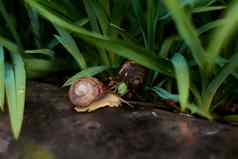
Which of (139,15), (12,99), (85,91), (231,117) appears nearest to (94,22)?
(139,15)

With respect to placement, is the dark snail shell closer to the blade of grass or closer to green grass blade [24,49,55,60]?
the blade of grass

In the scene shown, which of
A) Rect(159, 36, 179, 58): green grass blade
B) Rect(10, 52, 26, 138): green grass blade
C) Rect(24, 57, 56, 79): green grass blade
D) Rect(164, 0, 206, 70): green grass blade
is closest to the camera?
Rect(164, 0, 206, 70): green grass blade

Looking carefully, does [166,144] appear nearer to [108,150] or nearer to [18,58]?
[108,150]

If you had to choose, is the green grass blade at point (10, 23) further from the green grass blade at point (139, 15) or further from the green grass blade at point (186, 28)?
the green grass blade at point (186, 28)

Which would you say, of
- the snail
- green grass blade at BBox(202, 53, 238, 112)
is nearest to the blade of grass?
the snail

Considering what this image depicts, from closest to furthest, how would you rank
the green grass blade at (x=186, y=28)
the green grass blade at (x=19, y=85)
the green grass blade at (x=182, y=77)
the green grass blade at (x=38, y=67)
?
Answer: the green grass blade at (x=186, y=28)
the green grass blade at (x=182, y=77)
the green grass blade at (x=19, y=85)
the green grass blade at (x=38, y=67)

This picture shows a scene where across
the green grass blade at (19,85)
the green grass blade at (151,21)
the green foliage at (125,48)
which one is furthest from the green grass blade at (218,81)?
the green grass blade at (19,85)
